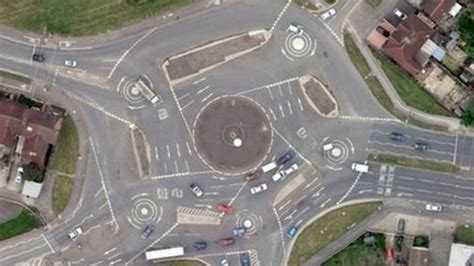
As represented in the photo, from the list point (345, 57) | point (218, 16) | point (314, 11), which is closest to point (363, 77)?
point (345, 57)

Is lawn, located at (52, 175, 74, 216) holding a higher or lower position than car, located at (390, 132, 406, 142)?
lower

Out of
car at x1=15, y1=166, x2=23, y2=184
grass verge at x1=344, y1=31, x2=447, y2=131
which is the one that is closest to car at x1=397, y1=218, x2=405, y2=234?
grass verge at x1=344, y1=31, x2=447, y2=131

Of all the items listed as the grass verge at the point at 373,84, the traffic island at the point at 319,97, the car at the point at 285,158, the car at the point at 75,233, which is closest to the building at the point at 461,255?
the grass verge at the point at 373,84

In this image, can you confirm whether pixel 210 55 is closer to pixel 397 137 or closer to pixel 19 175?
pixel 397 137

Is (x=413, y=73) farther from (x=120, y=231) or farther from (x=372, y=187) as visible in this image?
(x=120, y=231)

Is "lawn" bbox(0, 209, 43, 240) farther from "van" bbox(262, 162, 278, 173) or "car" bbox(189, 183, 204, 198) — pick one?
"van" bbox(262, 162, 278, 173)

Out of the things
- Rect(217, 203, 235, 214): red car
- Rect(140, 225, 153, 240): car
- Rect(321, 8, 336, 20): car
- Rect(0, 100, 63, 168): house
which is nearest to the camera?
Rect(0, 100, 63, 168): house
